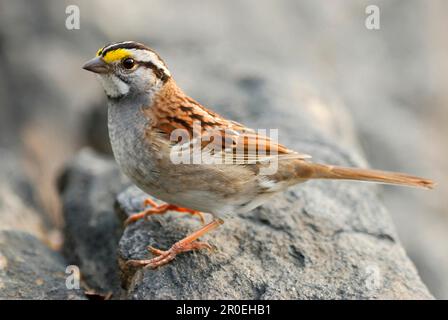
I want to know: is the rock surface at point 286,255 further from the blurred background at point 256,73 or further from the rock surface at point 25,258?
the blurred background at point 256,73

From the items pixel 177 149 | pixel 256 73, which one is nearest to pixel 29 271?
pixel 177 149

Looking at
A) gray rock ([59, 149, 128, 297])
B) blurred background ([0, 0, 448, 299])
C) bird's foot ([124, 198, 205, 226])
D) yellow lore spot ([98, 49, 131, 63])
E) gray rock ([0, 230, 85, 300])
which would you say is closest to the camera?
gray rock ([0, 230, 85, 300])

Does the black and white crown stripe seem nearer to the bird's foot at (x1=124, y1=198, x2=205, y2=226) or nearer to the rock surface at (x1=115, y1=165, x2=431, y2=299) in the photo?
the bird's foot at (x1=124, y1=198, x2=205, y2=226)

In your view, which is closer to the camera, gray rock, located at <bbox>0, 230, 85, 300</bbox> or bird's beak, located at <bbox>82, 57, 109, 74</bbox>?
gray rock, located at <bbox>0, 230, 85, 300</bbox>

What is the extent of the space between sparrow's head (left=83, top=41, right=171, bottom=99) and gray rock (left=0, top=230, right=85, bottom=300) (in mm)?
1403

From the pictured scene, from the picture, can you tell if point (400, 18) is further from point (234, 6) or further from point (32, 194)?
point (32, 194)

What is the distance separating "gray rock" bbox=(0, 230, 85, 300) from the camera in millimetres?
4801

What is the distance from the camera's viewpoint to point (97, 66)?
4.95m

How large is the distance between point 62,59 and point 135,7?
154 centimetres

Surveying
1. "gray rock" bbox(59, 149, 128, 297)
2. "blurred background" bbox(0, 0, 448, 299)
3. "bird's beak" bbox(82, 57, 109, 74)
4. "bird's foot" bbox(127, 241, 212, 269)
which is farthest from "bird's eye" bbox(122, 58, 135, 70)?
"blurred background" bbox(0, 0, 448, 299)

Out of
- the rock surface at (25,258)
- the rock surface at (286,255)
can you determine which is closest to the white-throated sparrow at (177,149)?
the rock surface at (286,255)

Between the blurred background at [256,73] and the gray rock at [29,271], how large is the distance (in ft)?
4.01

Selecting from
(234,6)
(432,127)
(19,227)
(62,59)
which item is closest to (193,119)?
(19,227)

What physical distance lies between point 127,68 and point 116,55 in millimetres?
130
